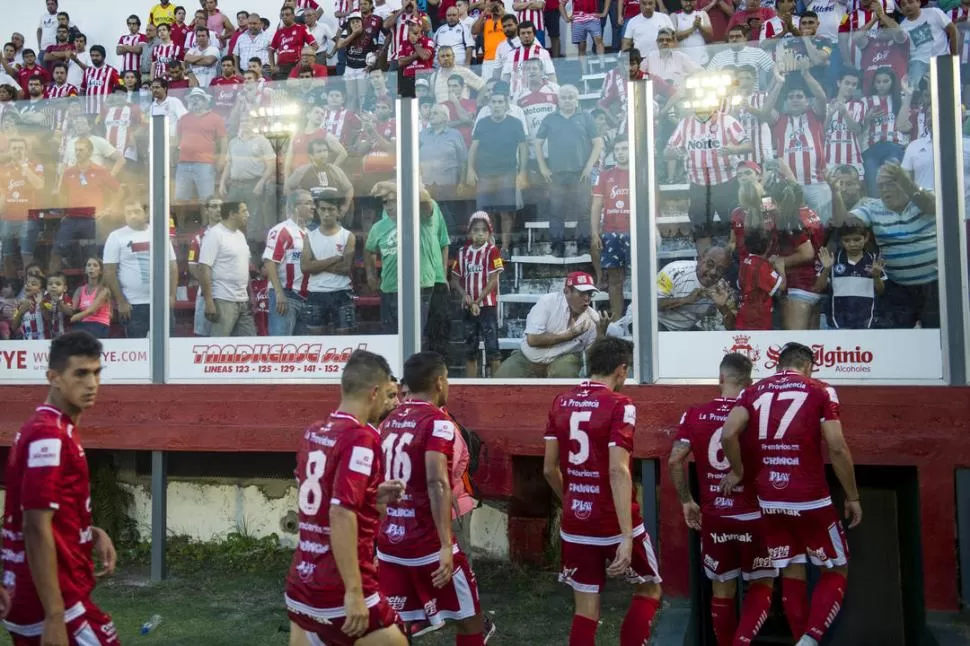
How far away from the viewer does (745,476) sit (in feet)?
22.7

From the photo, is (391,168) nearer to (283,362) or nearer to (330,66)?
(283,362)

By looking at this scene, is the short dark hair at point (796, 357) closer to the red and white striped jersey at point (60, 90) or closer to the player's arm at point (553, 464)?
the player's arm at point (553, 464)

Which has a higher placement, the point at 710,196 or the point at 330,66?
the point at 330,66

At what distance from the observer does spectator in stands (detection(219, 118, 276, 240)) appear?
9.47 meters

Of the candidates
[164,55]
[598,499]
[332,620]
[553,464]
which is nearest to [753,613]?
[598,499]

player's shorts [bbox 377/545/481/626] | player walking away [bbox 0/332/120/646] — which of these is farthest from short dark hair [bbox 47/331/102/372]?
player's shorts [bbox 377/545/481/626]

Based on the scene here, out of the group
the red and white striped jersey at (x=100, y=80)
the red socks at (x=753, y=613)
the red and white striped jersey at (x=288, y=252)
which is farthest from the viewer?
the red and white striped jersey at (x=100, y=80)

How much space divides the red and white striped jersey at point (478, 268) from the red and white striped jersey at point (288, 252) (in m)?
1.52

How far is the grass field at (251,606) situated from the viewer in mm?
7438

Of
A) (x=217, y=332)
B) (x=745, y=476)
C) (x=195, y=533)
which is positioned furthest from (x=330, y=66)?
(x=745, y=476)

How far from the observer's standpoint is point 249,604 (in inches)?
325

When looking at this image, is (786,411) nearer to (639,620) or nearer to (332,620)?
(639,620)

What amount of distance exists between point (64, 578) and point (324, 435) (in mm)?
1223

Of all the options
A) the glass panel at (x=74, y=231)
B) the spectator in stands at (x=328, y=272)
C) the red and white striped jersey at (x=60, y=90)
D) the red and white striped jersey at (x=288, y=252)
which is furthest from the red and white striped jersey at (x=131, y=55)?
the spectator in stands at (x=328, y=272)
